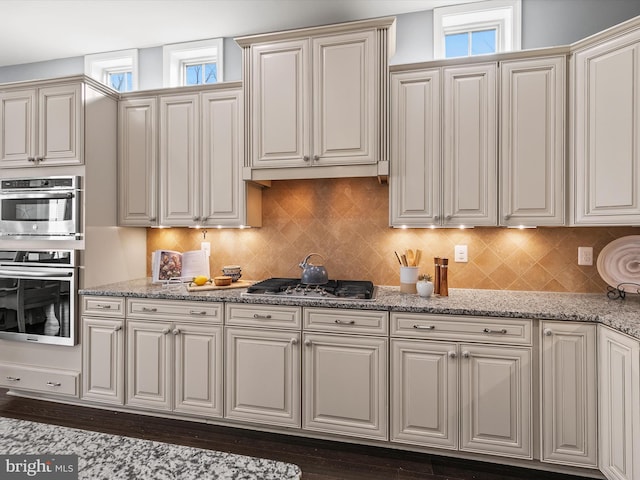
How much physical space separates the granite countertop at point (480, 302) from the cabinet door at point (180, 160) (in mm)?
586

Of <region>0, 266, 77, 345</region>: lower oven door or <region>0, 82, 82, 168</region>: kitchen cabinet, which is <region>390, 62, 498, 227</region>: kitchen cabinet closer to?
<region>0, 82, 82, 168</region>: kitchen cabinet

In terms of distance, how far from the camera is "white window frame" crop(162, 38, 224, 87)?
131 inches

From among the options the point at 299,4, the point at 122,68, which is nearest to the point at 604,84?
the point at 299,4

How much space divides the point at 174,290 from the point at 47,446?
2.19m

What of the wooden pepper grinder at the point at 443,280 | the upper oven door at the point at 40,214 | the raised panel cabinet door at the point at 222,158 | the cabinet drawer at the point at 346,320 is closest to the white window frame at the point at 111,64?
the raised panel cabinet door at the point at 222,158

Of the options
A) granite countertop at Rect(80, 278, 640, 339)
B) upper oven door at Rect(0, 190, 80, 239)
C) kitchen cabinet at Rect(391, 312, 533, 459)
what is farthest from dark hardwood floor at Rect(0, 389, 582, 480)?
upper oven door at Rect(0, 190, 80, 239)

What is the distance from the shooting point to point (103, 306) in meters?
2.80

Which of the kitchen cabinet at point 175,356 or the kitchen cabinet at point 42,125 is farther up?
the kitchen cabinet at point 42,125

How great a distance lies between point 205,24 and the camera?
3.08m

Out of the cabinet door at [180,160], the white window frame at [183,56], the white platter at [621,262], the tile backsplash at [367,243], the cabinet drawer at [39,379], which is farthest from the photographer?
the white window frame at [183,56]

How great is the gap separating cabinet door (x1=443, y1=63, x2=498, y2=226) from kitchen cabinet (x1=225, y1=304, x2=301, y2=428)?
1261mm

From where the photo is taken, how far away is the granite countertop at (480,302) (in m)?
2.07

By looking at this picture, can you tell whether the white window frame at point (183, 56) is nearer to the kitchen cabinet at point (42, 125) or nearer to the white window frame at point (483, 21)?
the kitchen cabinet at point (42, 125)

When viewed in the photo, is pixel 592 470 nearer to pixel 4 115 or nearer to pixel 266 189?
pixel 266 189
